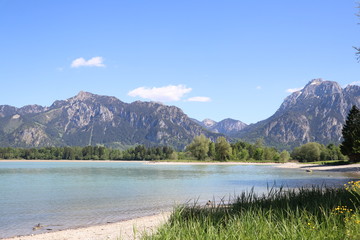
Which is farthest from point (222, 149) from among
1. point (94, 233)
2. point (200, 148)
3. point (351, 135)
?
point (94, 233)

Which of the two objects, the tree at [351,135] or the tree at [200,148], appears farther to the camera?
the tree at [200,148]

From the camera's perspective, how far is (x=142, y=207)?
31.8 m

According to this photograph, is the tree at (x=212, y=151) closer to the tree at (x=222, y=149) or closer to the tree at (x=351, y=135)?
the tree at (x=222, y=149)

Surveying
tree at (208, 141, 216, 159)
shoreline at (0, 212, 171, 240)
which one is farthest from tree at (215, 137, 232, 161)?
shoreline at (0, 212, 171, 240)

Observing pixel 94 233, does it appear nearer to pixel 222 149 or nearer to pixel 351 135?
pixel 351 135

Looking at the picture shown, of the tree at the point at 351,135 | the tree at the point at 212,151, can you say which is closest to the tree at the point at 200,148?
the tree at the point at 212,151

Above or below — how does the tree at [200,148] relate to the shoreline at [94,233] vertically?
above

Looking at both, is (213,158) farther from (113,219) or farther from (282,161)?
(113,219)

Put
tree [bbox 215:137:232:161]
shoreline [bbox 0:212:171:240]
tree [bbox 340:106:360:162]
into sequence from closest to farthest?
1. shoreline [bbox 0:212:171:240]
2. tree [bbox 340:106:360:162]
3. tree [bbox 215:137:232:161]

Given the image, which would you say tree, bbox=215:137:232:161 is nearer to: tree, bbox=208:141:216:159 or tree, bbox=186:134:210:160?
tree, bbox=208:141:216:159

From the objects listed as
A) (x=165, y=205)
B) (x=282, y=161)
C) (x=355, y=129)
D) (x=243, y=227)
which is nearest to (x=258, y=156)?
Answer: (x=282, y=161)

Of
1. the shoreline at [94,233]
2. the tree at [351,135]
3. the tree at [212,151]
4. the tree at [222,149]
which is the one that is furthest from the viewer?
the tree at [212,151]

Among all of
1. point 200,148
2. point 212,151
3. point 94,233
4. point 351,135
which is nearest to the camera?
point 94,233

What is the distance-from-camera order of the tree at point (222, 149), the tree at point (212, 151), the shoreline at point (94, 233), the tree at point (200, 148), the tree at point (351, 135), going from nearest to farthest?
the shoreline at point (94, 233) → the tree at point (351, 135) → the tree at point (222, 149) → the tree at point (200, 148) → the tree at point (212, 151)
